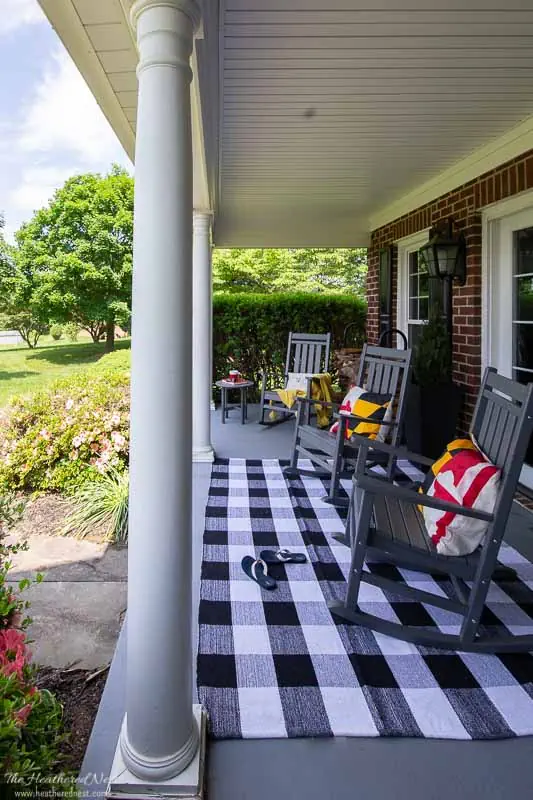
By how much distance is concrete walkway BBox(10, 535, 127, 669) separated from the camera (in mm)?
2230

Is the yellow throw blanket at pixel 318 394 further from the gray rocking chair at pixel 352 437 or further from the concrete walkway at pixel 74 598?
the concrete walkway at pixel 74 598

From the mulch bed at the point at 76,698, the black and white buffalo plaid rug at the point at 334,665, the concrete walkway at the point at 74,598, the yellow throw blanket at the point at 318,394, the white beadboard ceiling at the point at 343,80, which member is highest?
the white beadboard ceiling at the point at 343,80

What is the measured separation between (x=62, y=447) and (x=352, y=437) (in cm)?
211

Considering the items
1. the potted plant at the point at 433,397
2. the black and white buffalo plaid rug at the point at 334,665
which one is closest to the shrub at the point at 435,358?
the potted plant at the point at 433,397

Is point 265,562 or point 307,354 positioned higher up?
point 307,354

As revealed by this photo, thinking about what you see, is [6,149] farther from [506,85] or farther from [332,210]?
[506,85]

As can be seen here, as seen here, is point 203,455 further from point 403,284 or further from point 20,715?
point 20,715

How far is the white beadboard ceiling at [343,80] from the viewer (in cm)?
198

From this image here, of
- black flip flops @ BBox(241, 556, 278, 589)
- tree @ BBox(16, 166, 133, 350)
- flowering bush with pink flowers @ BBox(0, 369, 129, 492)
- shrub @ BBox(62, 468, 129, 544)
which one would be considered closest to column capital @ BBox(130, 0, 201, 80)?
black flip flops @ BBox(241, 556, 278, 589)

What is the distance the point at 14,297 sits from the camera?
59.5ft

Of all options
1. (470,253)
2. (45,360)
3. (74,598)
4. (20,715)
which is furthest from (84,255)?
(20,715)

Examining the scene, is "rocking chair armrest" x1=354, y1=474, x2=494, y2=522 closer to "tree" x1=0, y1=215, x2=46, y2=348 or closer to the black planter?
the black planter

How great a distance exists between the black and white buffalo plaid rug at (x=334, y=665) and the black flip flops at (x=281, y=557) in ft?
0.13

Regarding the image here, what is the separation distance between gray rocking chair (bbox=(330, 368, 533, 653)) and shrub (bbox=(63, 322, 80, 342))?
1865cm
